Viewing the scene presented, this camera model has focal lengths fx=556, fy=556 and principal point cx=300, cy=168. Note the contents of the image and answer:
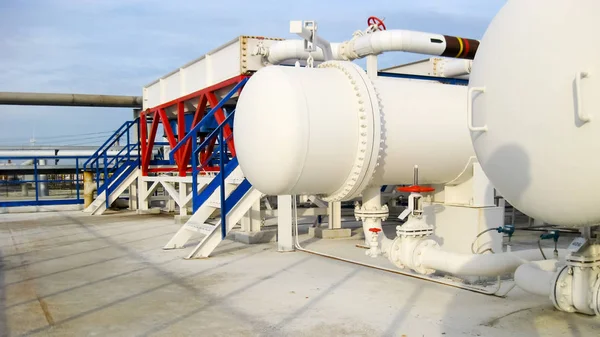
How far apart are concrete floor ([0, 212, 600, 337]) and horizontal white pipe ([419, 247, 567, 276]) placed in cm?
32

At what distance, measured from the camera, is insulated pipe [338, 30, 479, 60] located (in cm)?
680

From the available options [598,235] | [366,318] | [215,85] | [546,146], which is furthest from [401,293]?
[215,85]

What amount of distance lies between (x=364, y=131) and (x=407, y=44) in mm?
1741

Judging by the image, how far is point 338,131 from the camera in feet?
18.9

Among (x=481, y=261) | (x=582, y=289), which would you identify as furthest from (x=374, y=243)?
(x=582, y=289)

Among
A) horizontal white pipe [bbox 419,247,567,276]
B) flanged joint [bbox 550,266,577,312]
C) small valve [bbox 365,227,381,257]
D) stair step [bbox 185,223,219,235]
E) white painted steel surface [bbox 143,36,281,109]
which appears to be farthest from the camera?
white painted steel surface [bbox 143,36,281,109]

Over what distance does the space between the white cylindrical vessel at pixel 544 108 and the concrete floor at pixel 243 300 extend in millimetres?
1487

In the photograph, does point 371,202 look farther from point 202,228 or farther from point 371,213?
point 202,228

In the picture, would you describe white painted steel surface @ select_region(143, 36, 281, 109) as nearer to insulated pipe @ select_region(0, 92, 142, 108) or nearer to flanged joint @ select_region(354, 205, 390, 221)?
flanged joint @ select_region(354, 205, 390, 221)

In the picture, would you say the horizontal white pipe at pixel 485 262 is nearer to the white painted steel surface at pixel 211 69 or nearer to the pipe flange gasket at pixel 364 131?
the pipe flange gasket at pixel 364 131

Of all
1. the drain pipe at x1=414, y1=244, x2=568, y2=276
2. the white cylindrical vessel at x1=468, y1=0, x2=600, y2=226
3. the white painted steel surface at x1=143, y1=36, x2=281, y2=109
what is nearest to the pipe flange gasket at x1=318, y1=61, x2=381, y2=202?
the drain pipe at x1=414, y1=244, x2=568, y2=276

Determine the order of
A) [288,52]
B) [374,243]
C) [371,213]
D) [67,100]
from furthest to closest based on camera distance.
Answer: [67,100] → [288,52] → [371,213] → [374,243]

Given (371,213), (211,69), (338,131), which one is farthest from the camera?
(211,69)

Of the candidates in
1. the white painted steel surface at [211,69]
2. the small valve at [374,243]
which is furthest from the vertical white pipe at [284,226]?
the white painted steel surface at [211,69]
